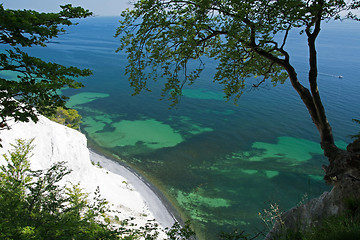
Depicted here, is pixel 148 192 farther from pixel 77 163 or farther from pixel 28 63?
pixel 28 63

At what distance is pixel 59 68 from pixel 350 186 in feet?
23.9

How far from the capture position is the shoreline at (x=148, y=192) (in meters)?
19.5

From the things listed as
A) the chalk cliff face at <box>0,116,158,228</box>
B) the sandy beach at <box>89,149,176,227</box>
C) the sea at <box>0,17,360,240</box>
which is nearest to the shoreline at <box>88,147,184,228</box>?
the sandy beach at <box>89,149,176,227</box>

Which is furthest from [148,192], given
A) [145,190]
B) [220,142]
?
[220,142]

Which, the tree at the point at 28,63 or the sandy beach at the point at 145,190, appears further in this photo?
the sandy beach at the point at 145,190

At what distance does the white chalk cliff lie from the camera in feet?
54.5

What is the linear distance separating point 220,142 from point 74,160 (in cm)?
1994

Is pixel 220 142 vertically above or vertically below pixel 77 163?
below

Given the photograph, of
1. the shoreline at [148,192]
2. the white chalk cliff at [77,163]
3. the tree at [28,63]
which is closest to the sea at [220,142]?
the shoreline at [148,192]

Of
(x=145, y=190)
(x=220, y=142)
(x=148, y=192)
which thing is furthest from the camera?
(x=220, y=142)

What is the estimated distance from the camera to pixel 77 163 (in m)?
18.1

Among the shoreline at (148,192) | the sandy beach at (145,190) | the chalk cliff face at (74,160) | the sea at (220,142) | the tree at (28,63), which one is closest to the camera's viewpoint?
the tree at (28,63)

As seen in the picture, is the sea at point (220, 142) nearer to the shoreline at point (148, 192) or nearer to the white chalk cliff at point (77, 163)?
the shoreline at point (148, 192)

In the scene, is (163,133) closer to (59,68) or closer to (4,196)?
(4,196)
